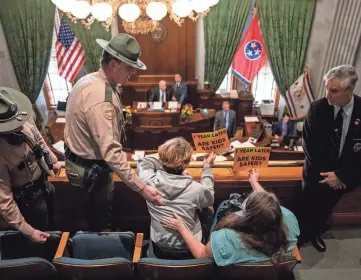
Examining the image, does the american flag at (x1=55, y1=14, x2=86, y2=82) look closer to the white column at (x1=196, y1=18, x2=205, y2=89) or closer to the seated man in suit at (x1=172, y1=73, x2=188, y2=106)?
the seated man in suit at (x1=172, y1=73, x2=188, y2=106)

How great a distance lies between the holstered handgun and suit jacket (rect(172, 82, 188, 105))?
5350mm

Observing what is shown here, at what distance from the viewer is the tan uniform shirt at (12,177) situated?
204 cm

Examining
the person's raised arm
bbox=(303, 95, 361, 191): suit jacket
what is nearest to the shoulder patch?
the person's raised arm

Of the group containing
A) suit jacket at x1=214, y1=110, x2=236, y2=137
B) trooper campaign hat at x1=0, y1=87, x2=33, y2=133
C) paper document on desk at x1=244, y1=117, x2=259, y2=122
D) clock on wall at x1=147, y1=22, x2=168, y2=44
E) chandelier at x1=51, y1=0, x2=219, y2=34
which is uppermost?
chandelier at x1=51, y1=0, x2=219, y2=34

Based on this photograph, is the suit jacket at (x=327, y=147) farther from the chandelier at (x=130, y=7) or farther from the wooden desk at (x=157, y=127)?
the wooden desk at (x=157, y=127)

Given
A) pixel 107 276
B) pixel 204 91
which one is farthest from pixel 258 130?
pixel 107 276

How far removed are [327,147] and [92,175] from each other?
1.64m

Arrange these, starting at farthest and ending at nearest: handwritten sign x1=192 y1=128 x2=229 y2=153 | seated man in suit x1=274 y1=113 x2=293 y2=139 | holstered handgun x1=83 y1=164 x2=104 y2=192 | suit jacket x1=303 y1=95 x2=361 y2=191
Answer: seated man in suit x1=274 y1=113 x2=293 y2=139
handwritten sign x1=192 y1=128 x2=229 y2=153
suit jacket x1=303 y1=95 x2=361 y2=191
holstered handgun x1=83 y1=164 x2=104 y2=192

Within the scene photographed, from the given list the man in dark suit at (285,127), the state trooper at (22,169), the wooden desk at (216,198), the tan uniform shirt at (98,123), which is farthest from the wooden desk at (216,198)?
the man in dark suit at (285,127)

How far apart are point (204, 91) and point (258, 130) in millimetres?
1845

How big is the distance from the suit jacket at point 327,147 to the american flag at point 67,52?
5959mm

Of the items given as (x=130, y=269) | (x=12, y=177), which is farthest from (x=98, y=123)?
(x=130, y=269)

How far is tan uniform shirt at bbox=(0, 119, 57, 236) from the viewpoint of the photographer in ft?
6.68

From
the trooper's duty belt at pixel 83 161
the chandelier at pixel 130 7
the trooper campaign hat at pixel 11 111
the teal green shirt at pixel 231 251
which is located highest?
the chandelier at pixel 130 7
